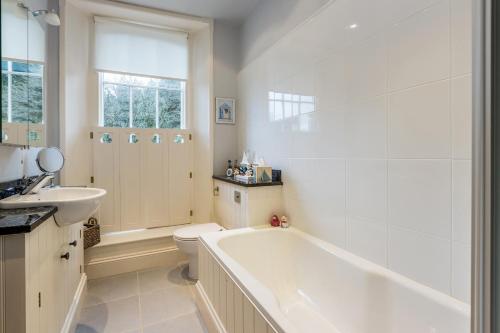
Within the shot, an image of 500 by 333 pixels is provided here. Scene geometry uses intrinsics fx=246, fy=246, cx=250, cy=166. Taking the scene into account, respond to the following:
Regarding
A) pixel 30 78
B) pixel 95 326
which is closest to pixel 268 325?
pixel 95 326

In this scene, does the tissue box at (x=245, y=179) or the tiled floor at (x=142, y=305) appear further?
the tissue box at (x=245, y=179)

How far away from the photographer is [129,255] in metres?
2.49

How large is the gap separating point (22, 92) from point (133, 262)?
68.4 inches

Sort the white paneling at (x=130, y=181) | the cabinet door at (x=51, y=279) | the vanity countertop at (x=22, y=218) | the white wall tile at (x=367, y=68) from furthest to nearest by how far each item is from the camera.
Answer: the white paneling at (x=130, y=181)
the white wall tile at (x=367, y=68)
the cabinet door at (x=51, y=279)
the vanity countertop at (x=22, y=218)

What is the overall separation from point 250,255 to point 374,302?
882mm

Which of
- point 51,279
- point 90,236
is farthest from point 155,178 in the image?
point 51,279

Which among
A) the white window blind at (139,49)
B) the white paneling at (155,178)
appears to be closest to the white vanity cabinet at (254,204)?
the white paneling at (155,178)

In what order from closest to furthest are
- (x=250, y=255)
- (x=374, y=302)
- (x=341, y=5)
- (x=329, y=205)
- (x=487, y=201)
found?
(x=487, y=201) < (x=374, y=302) < (x=341, y=5) < (x=329, y=205) < (x=250, y=255)

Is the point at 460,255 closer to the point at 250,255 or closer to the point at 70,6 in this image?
the point at 250,255

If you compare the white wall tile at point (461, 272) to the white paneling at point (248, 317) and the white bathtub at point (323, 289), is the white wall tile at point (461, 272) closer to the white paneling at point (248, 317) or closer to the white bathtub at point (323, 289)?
the white bathtub at point (323, 289)

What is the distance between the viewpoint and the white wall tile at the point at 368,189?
130 centimetres

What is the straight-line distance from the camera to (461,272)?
A: 99 centimetres

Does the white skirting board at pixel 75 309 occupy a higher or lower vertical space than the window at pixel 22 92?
lower

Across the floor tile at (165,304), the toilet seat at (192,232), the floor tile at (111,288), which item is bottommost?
the floor tile at (165,304)
